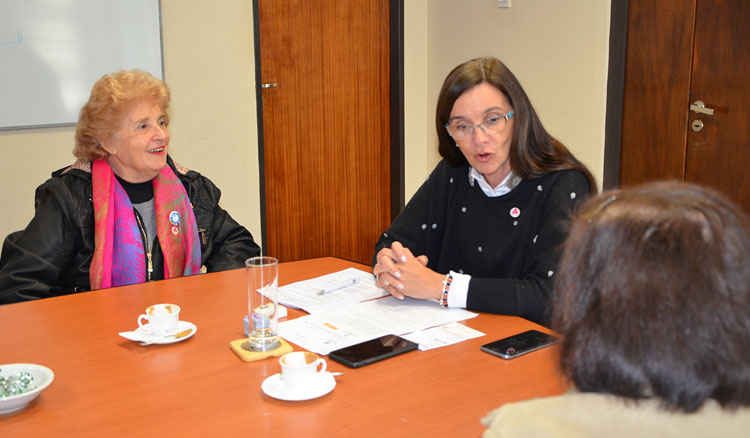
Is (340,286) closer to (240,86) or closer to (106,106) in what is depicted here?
(106,106)

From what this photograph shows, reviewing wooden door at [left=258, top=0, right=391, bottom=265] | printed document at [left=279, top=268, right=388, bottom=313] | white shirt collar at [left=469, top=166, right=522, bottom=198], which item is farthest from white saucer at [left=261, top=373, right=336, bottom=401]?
wooden door at [left=258, top=0, right=391, bottom=265]

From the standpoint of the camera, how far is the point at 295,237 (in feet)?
13.8

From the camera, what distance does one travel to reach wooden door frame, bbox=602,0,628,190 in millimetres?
→ 3477

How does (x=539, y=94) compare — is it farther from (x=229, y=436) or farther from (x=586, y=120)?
(x=229, y=436)

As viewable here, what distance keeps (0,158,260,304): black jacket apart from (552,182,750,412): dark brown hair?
1.65 metres

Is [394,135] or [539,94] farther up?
[539,94]

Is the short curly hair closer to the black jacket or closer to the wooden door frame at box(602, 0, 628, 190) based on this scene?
the black jacket

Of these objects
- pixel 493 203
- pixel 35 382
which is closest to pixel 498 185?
pixel 493 203

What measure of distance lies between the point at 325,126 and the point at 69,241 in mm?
2324

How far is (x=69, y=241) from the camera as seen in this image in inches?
82.2

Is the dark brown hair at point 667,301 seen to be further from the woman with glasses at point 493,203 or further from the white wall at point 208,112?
the white wall at point 208,112

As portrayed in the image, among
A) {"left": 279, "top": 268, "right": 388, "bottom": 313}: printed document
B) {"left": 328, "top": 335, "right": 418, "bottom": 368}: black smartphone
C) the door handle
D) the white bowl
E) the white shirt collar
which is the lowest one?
{"left": 279, "top": 268, "right": 388, "bottom": 313}: printed document

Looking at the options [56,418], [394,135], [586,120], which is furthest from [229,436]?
[394,135]

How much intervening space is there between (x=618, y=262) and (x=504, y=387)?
0.57 m
